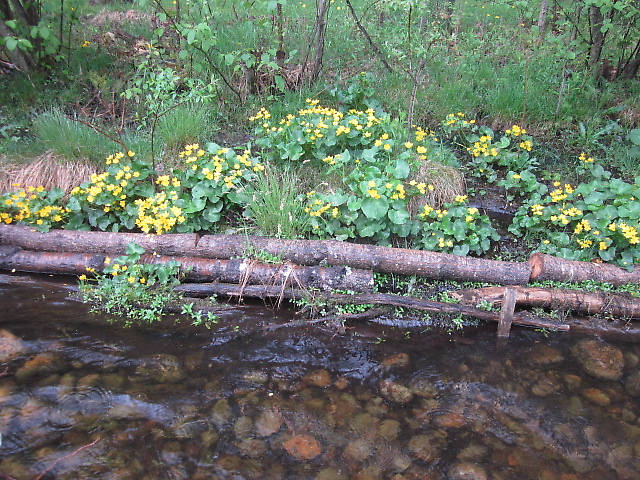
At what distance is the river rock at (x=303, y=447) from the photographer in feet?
9.59

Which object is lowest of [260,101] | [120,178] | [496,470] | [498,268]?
[496,470]

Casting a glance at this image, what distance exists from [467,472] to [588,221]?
2.77 metres

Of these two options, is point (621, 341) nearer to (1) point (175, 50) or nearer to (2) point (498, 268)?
(2) point (498, 268)

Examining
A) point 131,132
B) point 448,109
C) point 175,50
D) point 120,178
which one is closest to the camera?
point 120,178

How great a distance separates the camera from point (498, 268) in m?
4.14

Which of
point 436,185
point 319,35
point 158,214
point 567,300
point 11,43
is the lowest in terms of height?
point 567,300

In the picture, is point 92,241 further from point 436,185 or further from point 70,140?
point 436,185

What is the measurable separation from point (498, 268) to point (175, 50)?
498 cm

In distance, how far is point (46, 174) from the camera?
192 inches

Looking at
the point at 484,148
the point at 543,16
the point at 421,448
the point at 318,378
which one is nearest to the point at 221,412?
the point at 318,378

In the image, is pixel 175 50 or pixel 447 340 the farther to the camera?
pixel 175 50

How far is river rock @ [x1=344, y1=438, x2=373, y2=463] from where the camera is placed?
9.58ft

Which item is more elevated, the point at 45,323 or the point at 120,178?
the point at 120,178

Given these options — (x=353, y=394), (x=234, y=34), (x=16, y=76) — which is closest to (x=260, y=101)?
(x=234, y=34)
